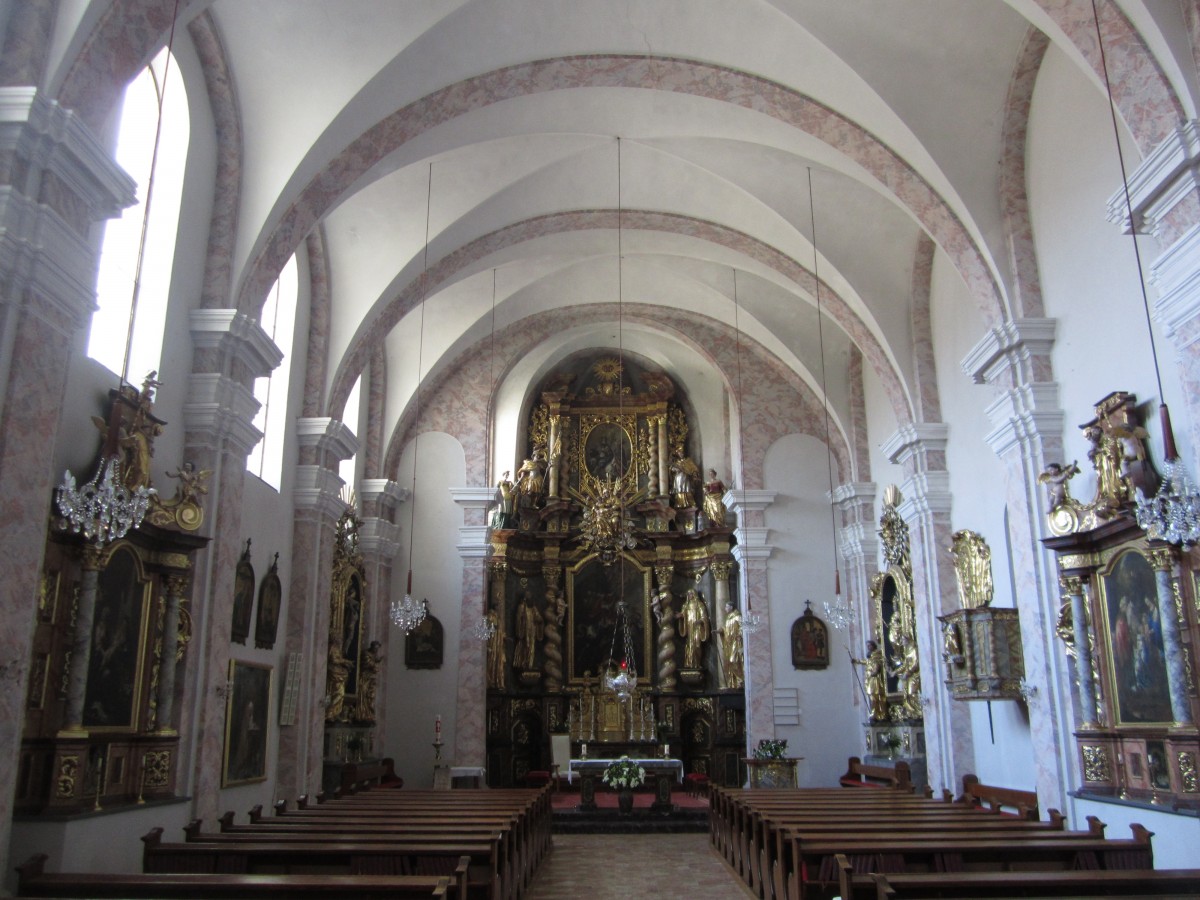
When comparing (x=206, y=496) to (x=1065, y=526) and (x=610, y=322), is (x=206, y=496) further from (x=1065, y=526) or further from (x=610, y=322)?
(x=610, y=322)

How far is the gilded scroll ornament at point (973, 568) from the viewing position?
11789mm

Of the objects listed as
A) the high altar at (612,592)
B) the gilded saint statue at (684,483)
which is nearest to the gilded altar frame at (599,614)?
the high altar at (612,592)

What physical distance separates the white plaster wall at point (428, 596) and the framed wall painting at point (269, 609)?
5433mm

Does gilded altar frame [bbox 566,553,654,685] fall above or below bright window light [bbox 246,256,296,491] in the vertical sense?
below

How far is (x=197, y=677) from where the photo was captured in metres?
8.93

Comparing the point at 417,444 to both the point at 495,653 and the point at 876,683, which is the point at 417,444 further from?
the point at 876,683

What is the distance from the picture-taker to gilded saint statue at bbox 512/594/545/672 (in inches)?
736

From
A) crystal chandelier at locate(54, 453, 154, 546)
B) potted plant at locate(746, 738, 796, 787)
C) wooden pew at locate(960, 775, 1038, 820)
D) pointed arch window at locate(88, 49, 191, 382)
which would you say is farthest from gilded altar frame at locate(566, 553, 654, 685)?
crystal chandelier at locate(54, 453, 154, 546)

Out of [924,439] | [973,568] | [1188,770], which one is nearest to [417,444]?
[924,439]

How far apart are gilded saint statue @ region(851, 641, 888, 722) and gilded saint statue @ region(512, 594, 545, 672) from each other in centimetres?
607

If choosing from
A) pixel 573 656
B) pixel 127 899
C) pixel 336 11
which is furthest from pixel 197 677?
pixel 573 656

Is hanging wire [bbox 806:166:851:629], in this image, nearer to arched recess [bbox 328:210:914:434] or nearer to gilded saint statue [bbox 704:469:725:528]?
arched recess [bbox 328:210:914:434]

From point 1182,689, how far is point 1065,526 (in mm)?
1882

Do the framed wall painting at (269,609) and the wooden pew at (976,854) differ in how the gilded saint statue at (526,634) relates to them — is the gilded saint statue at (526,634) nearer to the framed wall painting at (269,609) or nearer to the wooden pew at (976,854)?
the framed wall painting at (269,609)
